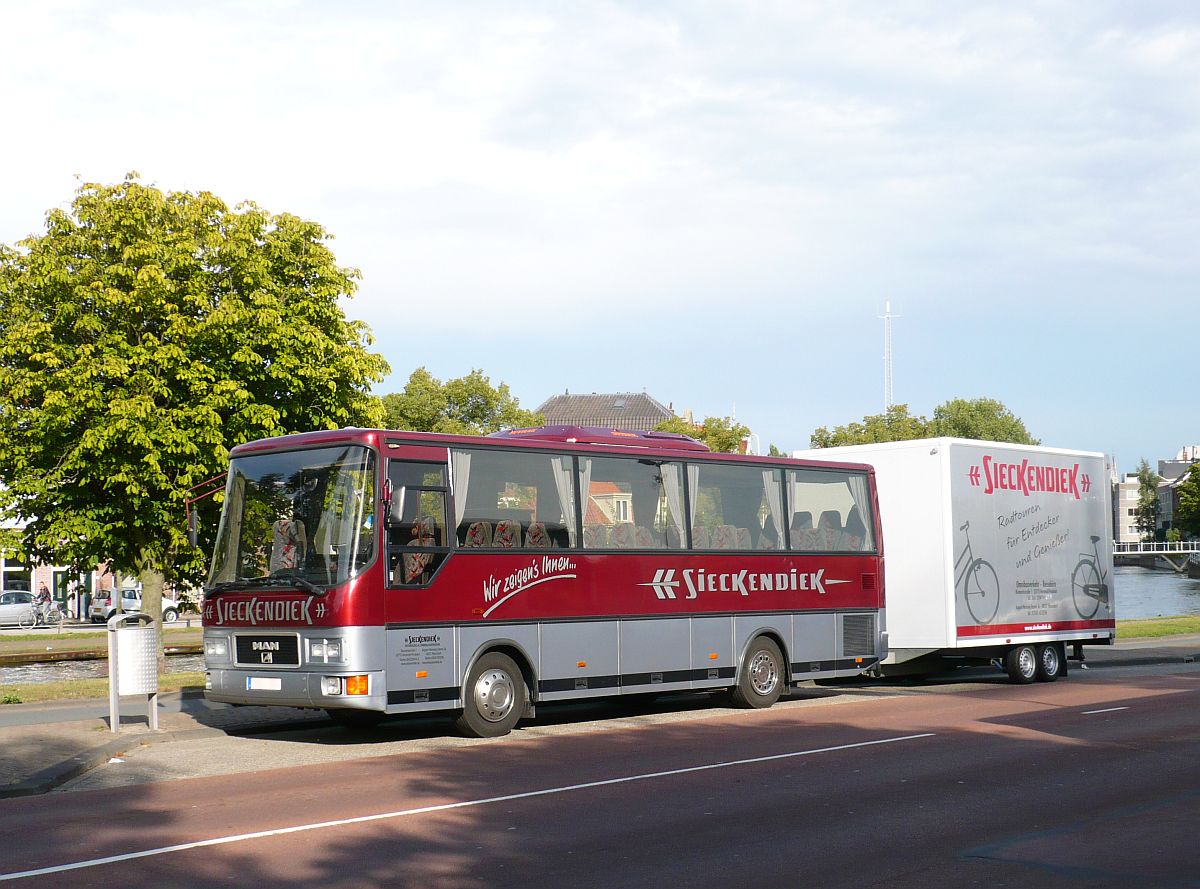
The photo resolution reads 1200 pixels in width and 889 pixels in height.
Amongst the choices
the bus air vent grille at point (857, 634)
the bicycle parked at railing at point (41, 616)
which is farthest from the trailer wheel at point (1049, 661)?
the bicycle parked at railing at point (41, 616)

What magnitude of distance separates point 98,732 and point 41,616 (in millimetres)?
44874

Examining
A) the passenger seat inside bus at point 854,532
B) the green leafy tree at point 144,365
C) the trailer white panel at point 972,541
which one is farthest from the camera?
the green leafy tree at point 144,365

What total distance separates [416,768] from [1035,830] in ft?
18.6

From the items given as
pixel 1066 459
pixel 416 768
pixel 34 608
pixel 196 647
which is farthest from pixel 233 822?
pixel 34 608

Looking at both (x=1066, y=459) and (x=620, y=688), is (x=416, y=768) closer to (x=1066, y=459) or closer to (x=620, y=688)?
(x=620, y=688)

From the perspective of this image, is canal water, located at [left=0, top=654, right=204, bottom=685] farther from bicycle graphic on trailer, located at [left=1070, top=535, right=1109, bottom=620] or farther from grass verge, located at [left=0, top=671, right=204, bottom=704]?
bicycle graphic on trailer, located at [left=1070, top=535, right=1109, bottom=620]

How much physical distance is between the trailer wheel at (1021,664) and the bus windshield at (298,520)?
1245 centimetres

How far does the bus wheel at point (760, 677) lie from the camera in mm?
18375

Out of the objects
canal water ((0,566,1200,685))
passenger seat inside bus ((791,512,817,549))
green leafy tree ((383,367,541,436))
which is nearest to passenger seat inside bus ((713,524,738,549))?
passenger seat inside bus ((791,512,817,549))

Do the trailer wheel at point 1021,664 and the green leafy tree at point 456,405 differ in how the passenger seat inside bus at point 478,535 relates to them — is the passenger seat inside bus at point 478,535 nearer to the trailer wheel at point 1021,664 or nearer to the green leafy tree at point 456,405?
the trailer wheel at point 1021,664

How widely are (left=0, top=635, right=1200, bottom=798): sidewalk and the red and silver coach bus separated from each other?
0.77 m

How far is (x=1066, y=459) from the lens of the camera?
23.6 metres

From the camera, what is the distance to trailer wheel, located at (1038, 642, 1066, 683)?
23.2 metres

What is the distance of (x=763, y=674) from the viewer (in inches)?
739
